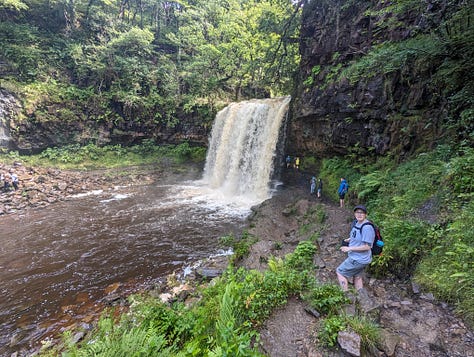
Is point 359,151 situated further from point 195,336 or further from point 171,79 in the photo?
point 171,79

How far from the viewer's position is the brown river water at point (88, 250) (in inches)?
238

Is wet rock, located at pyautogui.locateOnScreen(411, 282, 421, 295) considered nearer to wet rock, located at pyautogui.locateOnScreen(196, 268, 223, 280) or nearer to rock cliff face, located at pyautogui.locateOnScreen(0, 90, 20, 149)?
wet rock, located at pyautogui.locateOnScreen(196, 268, 223, 280)

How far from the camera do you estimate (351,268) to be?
4.16 m

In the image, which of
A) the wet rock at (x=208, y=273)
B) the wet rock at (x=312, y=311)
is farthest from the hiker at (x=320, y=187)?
the wet rock at (x=312, y=311)

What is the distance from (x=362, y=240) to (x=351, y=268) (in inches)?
24.9

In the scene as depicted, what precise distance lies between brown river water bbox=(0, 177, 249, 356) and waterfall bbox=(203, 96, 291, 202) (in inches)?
92.3

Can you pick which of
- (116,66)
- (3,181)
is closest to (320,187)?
(3,181)

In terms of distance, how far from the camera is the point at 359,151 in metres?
11.1

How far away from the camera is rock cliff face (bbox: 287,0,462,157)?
8.23 meters

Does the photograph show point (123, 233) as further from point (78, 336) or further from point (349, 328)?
point (349, 328)

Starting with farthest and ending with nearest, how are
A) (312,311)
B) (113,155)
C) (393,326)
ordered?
(113,155)
(312,311)
(393,326)

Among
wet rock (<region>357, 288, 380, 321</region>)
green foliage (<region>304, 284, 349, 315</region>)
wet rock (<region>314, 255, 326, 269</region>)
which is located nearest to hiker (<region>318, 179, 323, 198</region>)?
wet rock (<region>314, 255, 326, 269</region>)

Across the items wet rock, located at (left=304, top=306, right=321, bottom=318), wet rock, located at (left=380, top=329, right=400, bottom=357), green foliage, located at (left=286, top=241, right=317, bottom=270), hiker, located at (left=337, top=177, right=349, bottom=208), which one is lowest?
green foliage, located at (left=286, top=241, right=317, bottom=270)

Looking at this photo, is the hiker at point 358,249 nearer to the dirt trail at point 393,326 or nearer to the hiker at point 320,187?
the dirt trail at point 393,326
